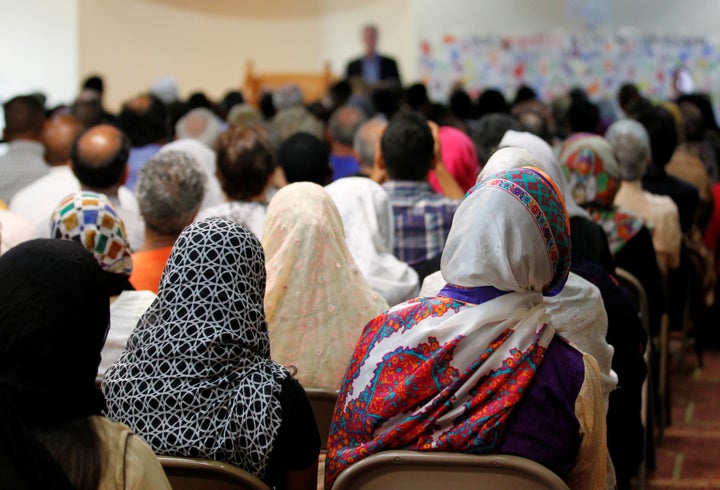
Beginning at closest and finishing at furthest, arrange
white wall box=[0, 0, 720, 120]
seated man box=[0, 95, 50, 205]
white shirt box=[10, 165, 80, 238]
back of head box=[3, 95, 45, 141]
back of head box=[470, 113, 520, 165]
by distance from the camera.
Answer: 1. white shirt box=[10, 165, 80, 238]
2. back of head box=[470, 113, 520, 165]
3. seated man box=[0, 95, 50, 205]
4. back of head box=[3, 95, 45, 141]
5. white wall box=[0, 0, 720, 120]

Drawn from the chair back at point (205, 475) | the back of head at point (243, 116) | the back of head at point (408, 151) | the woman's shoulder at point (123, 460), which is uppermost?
the back of head at point (408, 151)

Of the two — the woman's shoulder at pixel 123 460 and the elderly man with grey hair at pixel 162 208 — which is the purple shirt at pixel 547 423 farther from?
the elderly man with grey hair at pixel 162 208

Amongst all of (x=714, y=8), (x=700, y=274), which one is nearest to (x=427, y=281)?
(x=700, y=274)

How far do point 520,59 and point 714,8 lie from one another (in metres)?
2.27

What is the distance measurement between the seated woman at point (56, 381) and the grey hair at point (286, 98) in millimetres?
6440

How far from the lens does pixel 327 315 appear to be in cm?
285

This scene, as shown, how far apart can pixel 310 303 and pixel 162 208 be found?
739 mm

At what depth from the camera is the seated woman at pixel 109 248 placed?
2.85 metres

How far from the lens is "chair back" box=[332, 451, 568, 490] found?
1988 mm

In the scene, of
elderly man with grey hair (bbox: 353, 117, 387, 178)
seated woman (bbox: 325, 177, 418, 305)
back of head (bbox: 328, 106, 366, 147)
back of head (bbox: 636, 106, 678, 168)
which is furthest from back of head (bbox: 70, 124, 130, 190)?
back of head (bbox: 636, 106, 678, 168)

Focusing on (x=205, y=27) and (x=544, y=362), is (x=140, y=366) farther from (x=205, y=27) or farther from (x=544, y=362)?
(x=205, y=27)

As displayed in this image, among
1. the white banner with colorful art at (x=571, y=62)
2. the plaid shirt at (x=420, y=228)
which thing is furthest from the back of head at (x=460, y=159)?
the white banner with colorful art at (x=571, y=62)

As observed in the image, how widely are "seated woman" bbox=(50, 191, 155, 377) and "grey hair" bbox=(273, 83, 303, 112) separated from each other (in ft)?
16.4

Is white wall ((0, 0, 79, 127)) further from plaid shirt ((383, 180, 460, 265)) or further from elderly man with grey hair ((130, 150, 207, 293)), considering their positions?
elderly man with grey hair ((130, 150, 207, 293))
